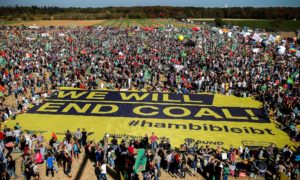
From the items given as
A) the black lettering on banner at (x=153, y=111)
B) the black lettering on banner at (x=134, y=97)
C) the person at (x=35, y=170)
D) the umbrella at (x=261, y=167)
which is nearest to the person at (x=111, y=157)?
the person at (x=35, y=170)

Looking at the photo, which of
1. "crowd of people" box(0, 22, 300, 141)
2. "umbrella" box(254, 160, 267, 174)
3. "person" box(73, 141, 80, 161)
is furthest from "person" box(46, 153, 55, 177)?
"umbrella" box(254, 160, 267, 174)

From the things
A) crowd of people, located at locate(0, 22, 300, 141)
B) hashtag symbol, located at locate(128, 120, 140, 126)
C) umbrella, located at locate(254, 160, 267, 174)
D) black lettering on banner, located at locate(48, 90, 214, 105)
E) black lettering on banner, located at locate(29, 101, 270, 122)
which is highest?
crowd of people, located at locate(0, 22, 300, 141)

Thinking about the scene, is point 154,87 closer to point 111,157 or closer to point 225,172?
point 111,157

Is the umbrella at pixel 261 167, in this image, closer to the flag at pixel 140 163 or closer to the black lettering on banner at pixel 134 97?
the flag at pixel 140 163

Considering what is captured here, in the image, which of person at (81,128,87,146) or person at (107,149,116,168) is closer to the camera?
person at (107,149,116,168)

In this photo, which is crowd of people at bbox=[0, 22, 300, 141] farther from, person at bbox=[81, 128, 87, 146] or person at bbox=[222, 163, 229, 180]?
person at bbox=[81, 128, 87, 146]

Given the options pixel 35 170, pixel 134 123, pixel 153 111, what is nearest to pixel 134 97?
pixel 153 111

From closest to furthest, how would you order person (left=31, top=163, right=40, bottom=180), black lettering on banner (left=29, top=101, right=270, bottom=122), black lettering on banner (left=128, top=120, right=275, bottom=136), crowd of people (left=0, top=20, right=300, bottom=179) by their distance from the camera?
1. person (left=31, top=163, right=40, bottom=180)
2. crowd of people (left=0, top=20, right=300, bottom=179)
3. black lettering on banner (left=128, top=120, right=275, bottom=136)
4. black lettering on banner (left=29, top=101, right=270, bottom=122)

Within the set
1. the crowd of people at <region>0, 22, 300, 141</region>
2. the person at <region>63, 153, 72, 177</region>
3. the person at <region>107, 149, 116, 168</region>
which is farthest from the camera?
the crowd of people at <region>0, 22, 300, 141</region>

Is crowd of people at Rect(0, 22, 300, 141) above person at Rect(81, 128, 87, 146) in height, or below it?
above

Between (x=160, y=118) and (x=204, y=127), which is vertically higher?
(x=160, y=118)

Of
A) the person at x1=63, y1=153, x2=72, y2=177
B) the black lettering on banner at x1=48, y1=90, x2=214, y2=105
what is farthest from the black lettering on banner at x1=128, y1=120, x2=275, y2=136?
the person at x1=63, y1=153, x2=72, y2=177

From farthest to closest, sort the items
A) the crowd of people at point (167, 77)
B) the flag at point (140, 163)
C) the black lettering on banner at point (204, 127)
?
the crowd of people at point (167, 77) → the black lettering on banner at point (204, 127) → the flag at point (140, 163)
